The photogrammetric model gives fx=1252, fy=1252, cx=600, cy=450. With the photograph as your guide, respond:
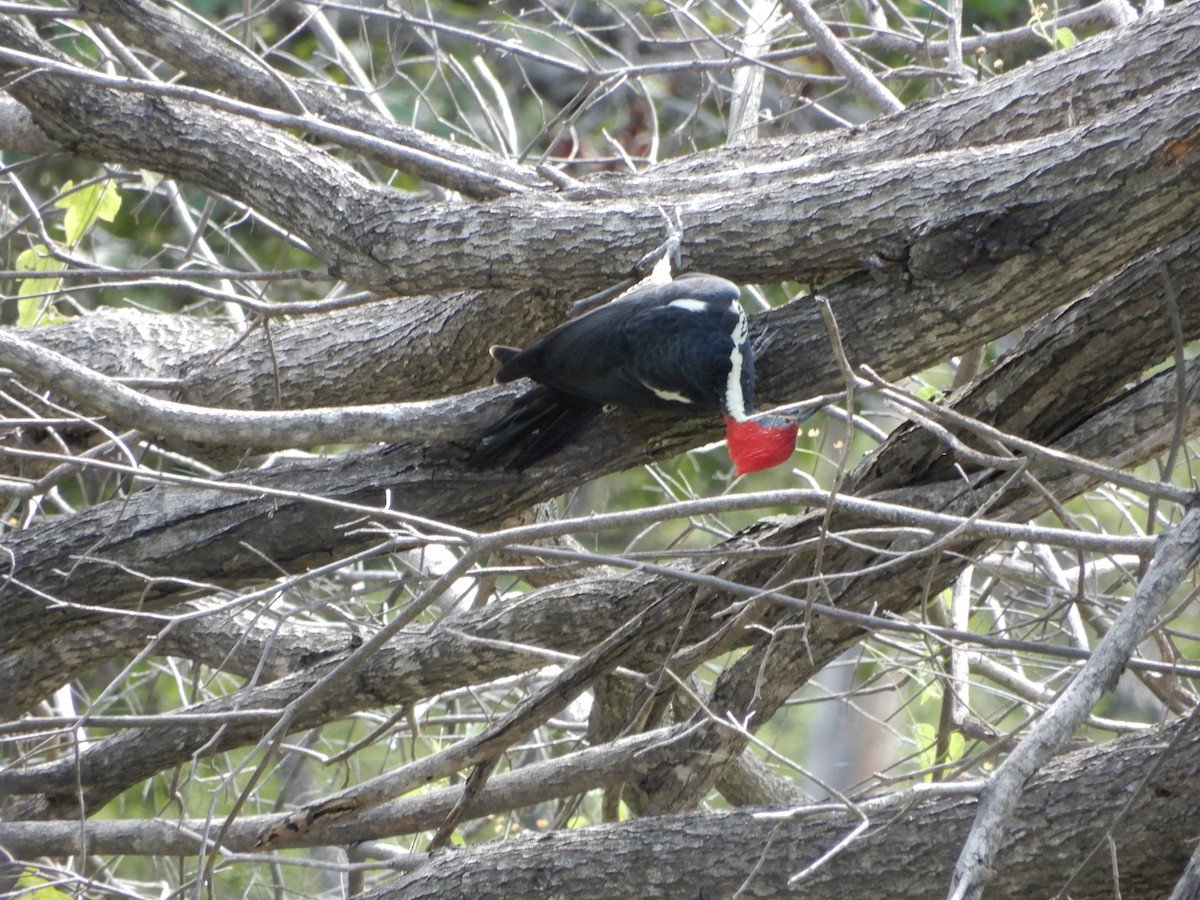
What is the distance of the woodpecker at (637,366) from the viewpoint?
316 cm

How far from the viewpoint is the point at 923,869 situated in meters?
2.64

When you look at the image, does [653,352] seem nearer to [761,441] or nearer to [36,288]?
[761,441]

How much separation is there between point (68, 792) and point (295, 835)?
A: 1038 millimetres

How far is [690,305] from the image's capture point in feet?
10.7

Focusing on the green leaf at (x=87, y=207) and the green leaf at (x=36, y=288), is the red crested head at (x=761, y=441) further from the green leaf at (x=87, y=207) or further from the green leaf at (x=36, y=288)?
the green leaf at (x=87, y=207)

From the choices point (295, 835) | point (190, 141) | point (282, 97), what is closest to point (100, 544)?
point (295, 835)

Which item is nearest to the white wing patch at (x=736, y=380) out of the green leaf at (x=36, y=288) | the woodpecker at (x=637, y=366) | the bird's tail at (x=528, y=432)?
the woodpecker at (x=637, y=366)

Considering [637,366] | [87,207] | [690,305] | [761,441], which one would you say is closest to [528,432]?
[637,366]

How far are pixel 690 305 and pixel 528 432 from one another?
1.76 ft

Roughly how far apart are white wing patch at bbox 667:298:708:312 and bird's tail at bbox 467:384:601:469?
0.35 meters

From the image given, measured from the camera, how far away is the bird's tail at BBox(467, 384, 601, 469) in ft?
10.6

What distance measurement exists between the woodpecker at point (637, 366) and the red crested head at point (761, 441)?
6.4 inches

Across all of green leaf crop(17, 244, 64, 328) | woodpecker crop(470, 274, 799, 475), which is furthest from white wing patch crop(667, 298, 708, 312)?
green leaf crop(17, 244, 64, 328)

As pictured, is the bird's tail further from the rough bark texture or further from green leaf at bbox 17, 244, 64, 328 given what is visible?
green leaf at bbox 17, 244, 64, 328
